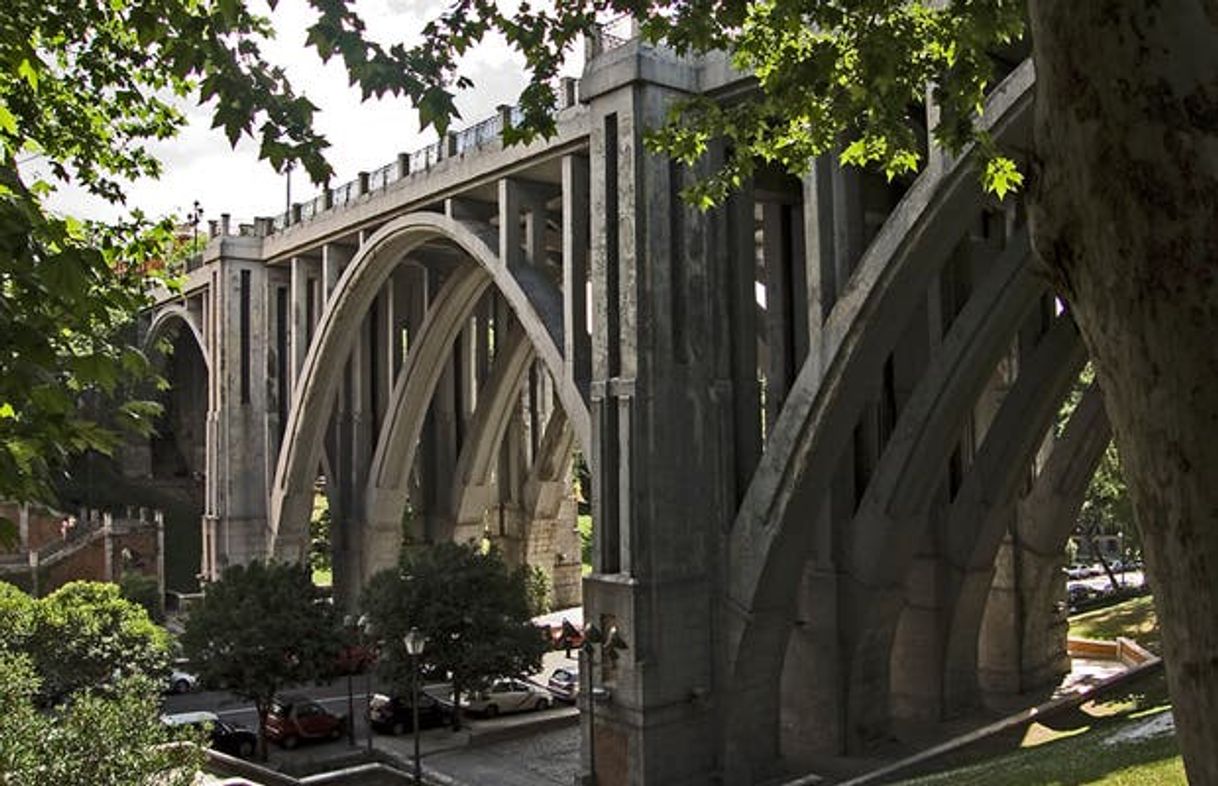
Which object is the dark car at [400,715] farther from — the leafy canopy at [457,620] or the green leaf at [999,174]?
the green leaf at [999,174]

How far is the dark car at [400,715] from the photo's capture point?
22406 mm

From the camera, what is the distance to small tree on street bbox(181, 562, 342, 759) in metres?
21.0

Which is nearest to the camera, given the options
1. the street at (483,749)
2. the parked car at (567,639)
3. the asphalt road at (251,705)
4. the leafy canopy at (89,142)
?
the leafy canopy at (89,142)

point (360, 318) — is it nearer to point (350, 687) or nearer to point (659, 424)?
point (350, 687)

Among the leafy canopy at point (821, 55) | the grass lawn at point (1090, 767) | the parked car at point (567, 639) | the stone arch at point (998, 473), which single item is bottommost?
the parked car at point (567, 639)

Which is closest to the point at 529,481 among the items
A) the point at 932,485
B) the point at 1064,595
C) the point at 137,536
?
the point at 137,536

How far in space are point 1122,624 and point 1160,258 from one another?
98.5ft

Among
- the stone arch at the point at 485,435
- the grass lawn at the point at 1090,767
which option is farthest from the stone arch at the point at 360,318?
the grass lawn at the point at 1090,767

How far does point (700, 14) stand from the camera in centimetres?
918

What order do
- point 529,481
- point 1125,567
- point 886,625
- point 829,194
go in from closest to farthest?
point 829,194 < point 886,625 < point 529,481 < point 1125,567

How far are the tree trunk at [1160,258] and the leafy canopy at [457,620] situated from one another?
19.4 metres

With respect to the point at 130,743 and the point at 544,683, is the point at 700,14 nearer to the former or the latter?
the point at 130,743

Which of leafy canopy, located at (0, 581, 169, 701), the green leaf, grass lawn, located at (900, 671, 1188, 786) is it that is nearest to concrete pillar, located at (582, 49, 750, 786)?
grass lawn, located at (900, 671, 1188, 786)

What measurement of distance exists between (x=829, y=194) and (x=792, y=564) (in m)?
5.38
